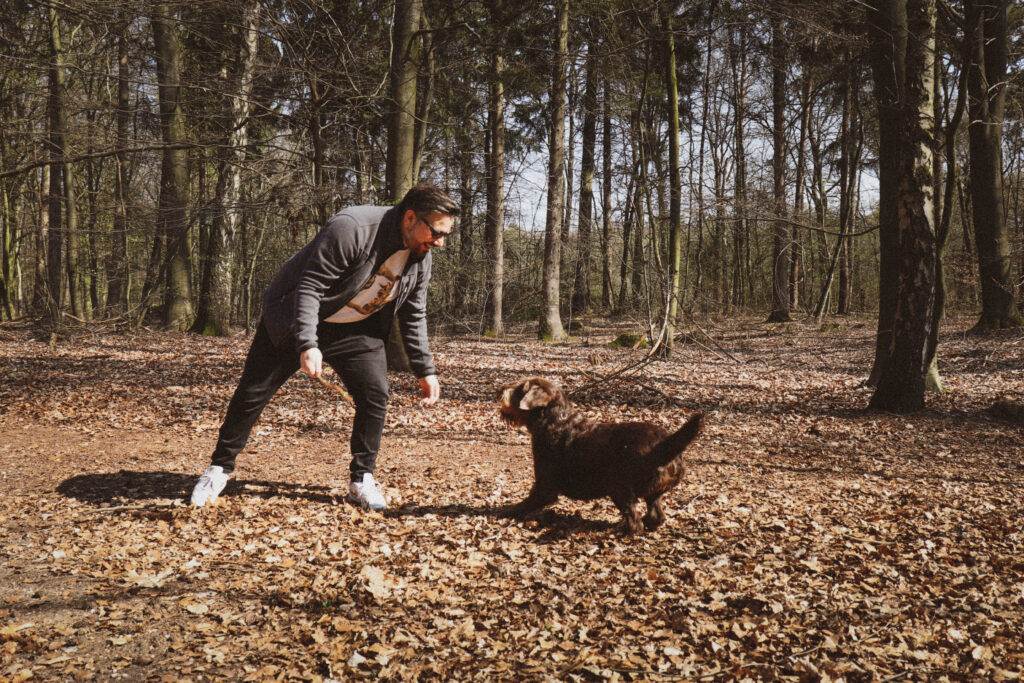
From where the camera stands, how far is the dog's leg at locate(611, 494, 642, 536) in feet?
13.9

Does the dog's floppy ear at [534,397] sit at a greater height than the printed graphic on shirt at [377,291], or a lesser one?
lesser

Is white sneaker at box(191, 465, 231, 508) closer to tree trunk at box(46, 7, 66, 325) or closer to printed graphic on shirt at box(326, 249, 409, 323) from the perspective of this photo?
printed graphic on shirt at box(326, 249, 409, 323)

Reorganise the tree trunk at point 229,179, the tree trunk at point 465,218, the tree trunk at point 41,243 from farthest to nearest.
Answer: the tree trunk at point 41,243 < the tree trunk at point 465,218 < the tree trunk at point 229,179

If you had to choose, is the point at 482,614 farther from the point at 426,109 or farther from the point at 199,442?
the point at 426,109

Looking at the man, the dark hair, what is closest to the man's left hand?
the man

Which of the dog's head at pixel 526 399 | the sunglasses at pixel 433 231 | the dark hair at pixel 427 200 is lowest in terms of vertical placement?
the dog's head at pixel 526 399

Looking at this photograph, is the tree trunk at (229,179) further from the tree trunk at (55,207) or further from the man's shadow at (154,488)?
the man's shadow at (154,488)

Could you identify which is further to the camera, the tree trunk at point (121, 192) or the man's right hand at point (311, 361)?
the tree trunk at point (121, 192)

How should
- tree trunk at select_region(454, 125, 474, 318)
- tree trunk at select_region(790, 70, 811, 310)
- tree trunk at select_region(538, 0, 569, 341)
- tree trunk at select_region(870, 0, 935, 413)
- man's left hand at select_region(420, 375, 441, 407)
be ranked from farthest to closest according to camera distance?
1. tree trunk at select_region(790, 70, 811, 310)
2. tree trunk at select_region(454, 125, 474, 318)
3. tree trunk at select_region(538, 0, 569, 341)
4. tree trunk at select_region(870, 0, 935, 413)
5. man's left hand at select_region(420, 375, 441, 407)

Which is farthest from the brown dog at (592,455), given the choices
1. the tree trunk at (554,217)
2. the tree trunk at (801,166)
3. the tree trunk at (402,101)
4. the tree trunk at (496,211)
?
the tree trunk at (801,166)

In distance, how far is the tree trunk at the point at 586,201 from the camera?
740 inches

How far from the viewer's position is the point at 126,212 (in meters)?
13.2

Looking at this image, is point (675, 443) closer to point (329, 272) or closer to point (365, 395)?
point (365, 395)

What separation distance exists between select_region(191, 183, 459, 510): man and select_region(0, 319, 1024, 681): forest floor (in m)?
0.53
